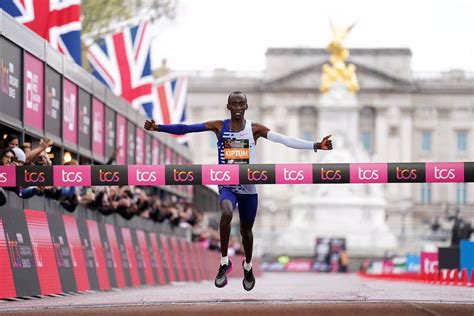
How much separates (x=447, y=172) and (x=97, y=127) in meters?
16.2

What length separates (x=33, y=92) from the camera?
936 inches

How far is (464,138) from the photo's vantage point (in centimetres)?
16862

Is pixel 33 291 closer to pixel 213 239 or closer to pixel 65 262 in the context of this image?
pixel 65 262

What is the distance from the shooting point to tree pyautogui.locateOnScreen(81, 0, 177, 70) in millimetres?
56188

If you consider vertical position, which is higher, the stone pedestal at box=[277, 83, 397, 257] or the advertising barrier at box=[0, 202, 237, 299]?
the stone pedestal at box=[277, 83, 397, 257]

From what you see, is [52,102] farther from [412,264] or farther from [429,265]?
[412,264]

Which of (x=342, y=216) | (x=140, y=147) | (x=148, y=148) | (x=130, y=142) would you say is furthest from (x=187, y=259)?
(x=342, y=216)

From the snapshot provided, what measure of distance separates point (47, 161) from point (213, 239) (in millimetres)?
34880

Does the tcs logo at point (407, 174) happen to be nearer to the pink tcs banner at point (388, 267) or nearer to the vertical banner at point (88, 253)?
the vertical banner at point (88, 253)

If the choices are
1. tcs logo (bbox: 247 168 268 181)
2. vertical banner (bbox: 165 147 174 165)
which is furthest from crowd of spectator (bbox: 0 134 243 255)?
vertical banner (bbox: 165 147 174 165)

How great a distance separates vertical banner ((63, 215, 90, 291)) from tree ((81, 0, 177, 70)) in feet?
97.7

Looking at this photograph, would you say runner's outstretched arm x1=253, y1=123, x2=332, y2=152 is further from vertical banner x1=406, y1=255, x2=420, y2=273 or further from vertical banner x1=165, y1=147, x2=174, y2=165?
vertical banner x1=406, y1=255, x2=420, y2=273

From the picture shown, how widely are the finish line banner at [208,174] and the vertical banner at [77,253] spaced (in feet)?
19.1

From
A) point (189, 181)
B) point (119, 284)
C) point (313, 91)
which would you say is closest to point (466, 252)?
point (119, 284)
